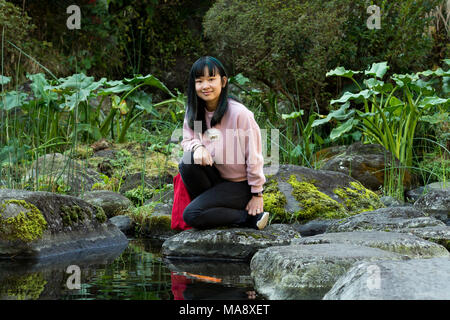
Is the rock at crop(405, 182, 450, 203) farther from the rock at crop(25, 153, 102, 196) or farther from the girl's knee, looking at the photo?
the rock at crop(25, 153, 102, 196)

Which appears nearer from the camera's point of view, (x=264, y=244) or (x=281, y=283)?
(x=281, y=283)

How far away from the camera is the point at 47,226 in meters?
3.14

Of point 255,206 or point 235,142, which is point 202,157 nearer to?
point 235,142

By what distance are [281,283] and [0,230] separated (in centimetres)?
159

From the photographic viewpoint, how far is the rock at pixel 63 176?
407cm

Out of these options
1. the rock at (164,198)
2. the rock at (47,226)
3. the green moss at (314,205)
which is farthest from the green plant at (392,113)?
the rock at (47,226)

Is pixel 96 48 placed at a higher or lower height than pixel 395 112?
higher

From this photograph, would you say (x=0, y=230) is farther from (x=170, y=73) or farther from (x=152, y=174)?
(x=170, y=73)

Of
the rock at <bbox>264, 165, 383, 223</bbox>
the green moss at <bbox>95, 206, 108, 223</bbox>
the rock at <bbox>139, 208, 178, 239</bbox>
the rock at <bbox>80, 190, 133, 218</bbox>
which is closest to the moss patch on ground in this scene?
the rock at <bbox>264, 165, 383, 223</bbox>

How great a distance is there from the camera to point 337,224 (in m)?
3.70

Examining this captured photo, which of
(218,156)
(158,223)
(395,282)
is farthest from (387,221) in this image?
(395,282)

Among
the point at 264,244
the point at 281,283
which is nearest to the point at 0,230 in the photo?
the point at 264,244

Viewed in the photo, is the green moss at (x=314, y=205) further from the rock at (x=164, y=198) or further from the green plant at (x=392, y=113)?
the green plant at (x=392, y=113)

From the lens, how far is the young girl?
314 cm
